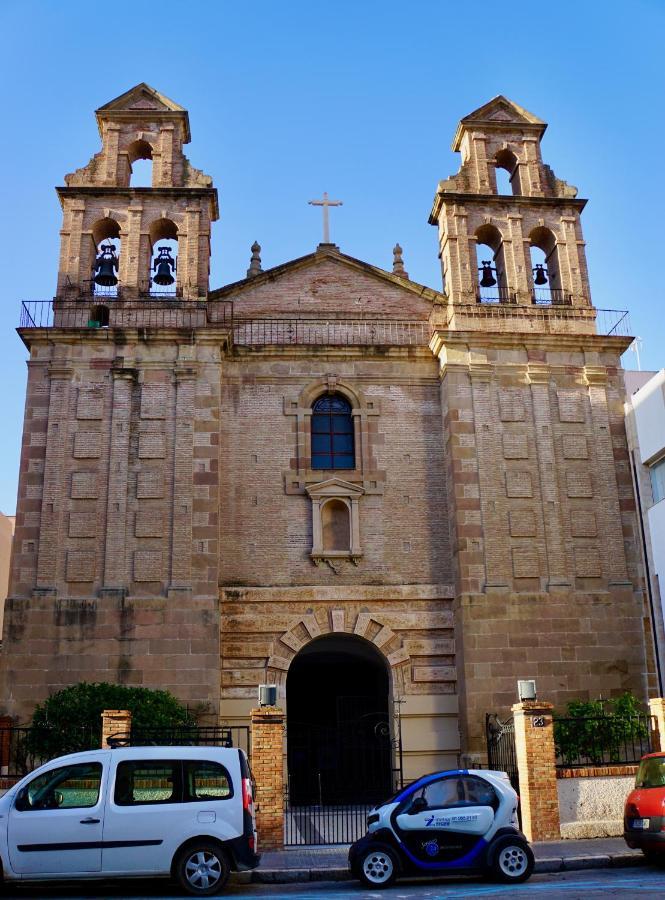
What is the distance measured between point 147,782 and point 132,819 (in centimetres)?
49

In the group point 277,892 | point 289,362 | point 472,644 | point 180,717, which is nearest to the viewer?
point 277,892

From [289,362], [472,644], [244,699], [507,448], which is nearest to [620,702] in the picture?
[472,644]

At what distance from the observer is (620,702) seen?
1848cm

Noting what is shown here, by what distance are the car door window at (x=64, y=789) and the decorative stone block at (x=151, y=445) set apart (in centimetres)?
1015

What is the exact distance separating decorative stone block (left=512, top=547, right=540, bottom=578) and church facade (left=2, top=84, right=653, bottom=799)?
49 mm

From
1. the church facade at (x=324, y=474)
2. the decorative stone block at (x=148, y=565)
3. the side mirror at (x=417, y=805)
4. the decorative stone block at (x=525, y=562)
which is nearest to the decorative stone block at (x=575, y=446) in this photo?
the church facade at (x=324, y=474)

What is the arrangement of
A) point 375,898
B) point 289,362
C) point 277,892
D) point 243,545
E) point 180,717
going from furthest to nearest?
point 289,362 → point 243,545 → point 180,717 → point 277,892 → point 375,898

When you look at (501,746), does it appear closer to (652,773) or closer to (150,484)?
(652,773)

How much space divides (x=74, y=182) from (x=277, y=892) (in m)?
18.2

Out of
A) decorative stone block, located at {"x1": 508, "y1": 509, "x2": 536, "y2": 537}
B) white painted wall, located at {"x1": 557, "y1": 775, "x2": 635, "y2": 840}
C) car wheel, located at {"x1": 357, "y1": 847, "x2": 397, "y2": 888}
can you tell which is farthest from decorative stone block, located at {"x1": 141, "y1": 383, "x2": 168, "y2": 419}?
car wheel, located at {"x1": 357, "y1": 847, "x2": 397, "y2": 888}

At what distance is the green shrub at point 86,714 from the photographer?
→ 57.3 ft

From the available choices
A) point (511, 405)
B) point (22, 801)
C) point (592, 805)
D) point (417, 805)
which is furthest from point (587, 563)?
point (22, 801)

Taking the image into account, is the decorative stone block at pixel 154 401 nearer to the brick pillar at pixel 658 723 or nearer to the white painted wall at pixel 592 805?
the white painted wall at pixel 592 805

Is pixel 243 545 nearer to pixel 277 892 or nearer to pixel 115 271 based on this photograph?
pixel 115 271
